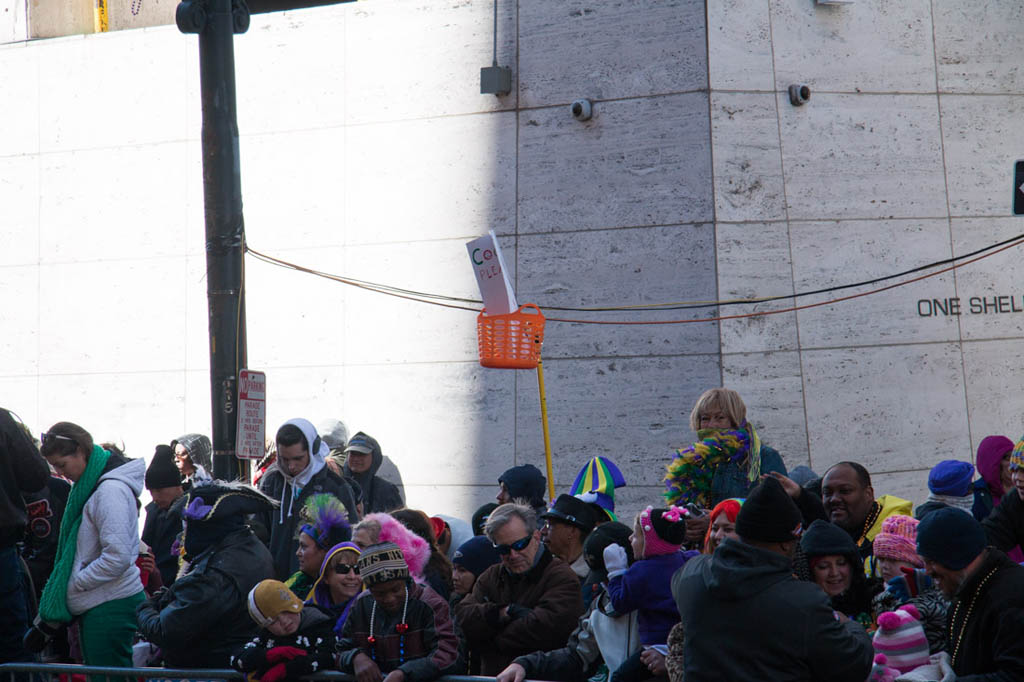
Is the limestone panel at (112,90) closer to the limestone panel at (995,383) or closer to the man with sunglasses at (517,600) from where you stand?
the man with sunglasses at (517,600)

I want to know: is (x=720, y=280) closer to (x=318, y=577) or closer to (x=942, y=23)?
(x=942, y=23)

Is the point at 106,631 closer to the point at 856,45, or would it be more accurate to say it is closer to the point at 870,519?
the point at 870,519

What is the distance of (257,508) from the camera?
600cm

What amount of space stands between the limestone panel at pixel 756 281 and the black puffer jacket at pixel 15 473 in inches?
211

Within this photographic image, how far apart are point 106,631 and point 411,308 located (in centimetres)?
430

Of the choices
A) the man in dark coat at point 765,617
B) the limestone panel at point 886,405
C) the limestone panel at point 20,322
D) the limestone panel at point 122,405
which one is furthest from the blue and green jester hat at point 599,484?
the limestone panel at point 20,322

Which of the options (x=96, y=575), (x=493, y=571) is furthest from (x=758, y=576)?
(x=96, y=575)

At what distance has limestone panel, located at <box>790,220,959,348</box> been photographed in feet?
31.0

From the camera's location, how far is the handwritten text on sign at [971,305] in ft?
31.3

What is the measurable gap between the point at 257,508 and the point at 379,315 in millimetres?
4535

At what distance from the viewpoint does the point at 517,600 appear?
18.9 feet

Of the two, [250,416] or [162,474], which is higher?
[250,416]

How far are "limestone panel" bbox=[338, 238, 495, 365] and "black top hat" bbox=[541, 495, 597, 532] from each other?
3.94 m

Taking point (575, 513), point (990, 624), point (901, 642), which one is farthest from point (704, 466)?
point (990, 624)
